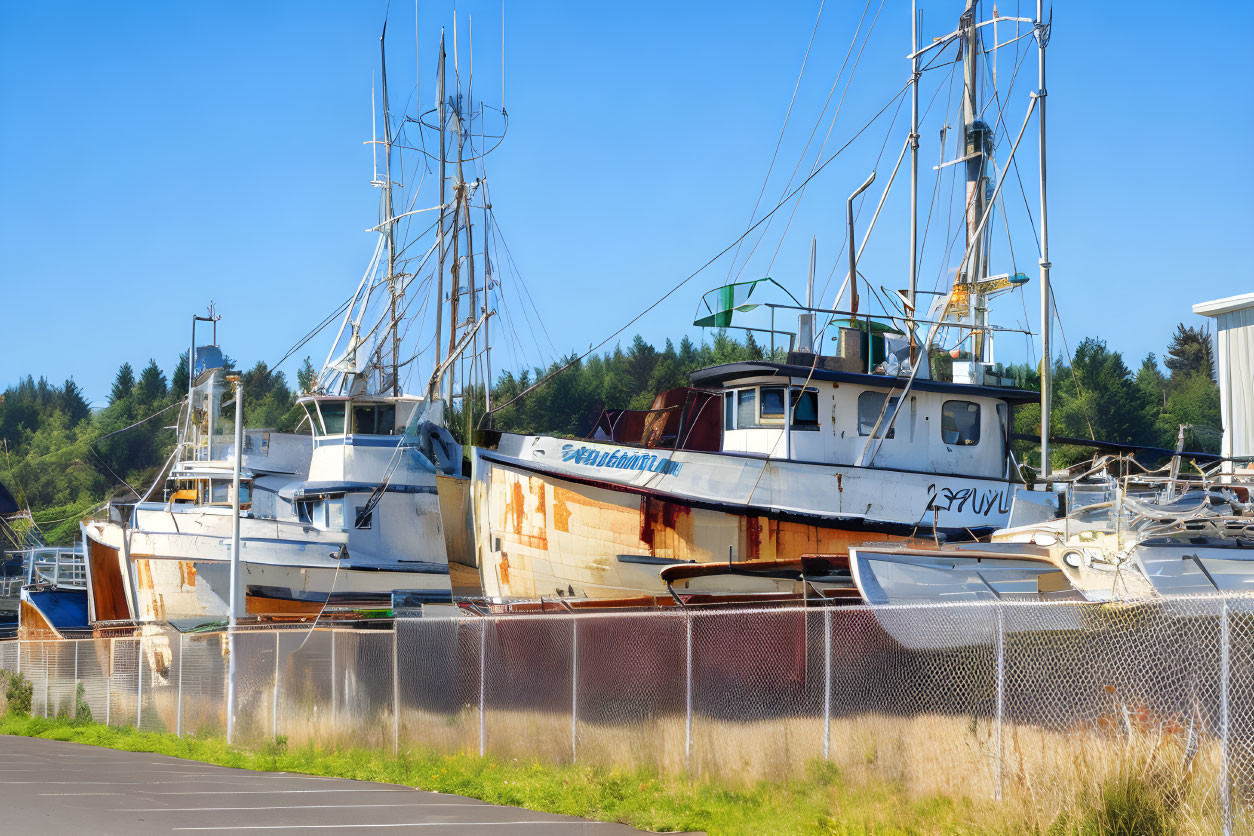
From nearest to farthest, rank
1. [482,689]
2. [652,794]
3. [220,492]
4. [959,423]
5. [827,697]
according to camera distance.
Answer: [827,697], [652,794], [482,689], [959,423], [220,492]

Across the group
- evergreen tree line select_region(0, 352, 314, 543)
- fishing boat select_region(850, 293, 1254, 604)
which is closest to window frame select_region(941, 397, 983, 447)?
fishing boat select_region(850, 293, 1254, 604)

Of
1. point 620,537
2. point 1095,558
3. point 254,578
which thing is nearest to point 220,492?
point 254,578

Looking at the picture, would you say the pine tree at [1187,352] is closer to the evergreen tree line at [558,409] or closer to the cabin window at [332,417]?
the evergreen tree line at [558,409]

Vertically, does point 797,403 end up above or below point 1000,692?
above

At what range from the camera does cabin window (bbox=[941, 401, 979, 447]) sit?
22.6 metres

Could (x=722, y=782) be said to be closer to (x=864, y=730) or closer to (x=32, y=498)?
(x=864, y=730)

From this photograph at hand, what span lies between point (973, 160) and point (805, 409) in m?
7.10

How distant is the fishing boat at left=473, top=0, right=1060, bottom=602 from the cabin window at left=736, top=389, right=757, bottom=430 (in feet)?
→ 0.13

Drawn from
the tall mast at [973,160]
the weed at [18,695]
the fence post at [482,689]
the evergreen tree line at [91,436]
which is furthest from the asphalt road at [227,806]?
the evergreen tree line at [91,436]

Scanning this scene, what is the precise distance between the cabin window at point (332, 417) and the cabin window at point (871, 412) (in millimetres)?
17678

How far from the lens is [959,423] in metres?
22.8

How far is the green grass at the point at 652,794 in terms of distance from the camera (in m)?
9.79

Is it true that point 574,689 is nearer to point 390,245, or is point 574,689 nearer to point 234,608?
point 234,608

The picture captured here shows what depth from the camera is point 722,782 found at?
12203 millimetres
